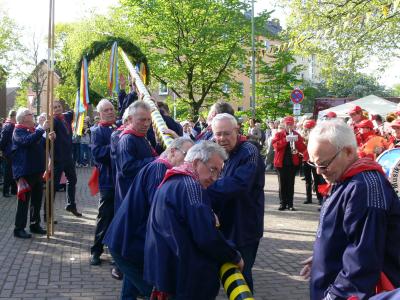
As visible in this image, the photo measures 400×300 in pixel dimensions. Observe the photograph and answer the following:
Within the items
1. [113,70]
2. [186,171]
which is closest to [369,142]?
[113,70]

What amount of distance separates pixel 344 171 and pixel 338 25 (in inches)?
202

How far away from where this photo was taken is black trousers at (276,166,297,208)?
10.9 metres

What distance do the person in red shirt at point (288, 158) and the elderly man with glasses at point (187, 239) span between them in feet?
25.9

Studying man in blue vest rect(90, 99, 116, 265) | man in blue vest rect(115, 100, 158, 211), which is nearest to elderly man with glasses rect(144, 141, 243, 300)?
man in blue vest rect(115, 100, 158, 211)

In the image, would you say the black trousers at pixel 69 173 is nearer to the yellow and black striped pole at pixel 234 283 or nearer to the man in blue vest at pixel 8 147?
the man in blue vest at pixel 8 147

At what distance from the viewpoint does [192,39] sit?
1074 inches

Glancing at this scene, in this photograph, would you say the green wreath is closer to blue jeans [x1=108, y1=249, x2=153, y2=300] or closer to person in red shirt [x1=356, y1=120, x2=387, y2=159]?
person in red shirt [x1=356, y1=120, x2=387, y2=159]

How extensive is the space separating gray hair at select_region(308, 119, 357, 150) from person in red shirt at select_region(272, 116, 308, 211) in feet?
27.4

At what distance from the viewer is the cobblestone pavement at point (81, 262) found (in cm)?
547

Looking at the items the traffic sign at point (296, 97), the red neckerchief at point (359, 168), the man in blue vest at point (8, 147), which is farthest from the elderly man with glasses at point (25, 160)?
the traffic sign at point (296, 97)

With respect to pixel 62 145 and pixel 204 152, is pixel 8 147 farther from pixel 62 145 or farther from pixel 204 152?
pixel 204 152

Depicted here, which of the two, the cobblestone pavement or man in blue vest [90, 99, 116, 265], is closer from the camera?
the cobblestone pavement

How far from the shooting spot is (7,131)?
469 inches

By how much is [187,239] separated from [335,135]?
44.0 inches
